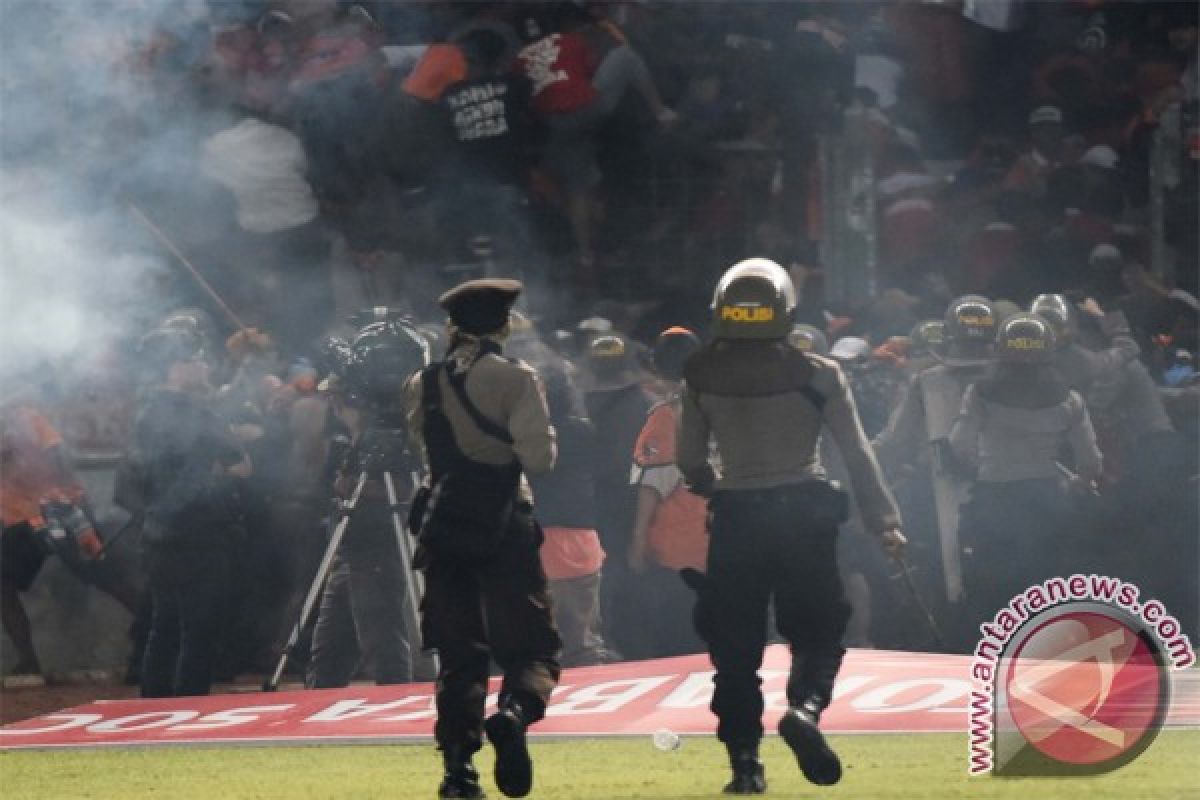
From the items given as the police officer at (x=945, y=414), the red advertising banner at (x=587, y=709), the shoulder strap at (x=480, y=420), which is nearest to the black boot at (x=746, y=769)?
the shoulder strap at (x=480, y=420)

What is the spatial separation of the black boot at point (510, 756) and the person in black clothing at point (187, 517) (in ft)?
15.2

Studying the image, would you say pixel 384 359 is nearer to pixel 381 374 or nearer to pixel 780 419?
pixel 381 374

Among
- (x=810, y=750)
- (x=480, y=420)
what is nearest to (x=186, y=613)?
(x=480, y=420)

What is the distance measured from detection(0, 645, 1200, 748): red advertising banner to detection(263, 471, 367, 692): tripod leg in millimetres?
674

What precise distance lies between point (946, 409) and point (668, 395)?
4.69ft

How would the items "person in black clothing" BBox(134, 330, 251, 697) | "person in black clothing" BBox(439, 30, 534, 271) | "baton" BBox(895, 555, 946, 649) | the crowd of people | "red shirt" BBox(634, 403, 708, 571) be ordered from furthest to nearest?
"person in black clothing" BBox(439, 30, 534, 271)
"red shirt" BBox(634, 403, 708, 571)
the crowd of people
"baton" BBox(895, 555, 946, 649)
"person in black clothing" BBox(134, 330, 251, 697)

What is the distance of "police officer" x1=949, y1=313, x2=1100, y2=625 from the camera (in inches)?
567

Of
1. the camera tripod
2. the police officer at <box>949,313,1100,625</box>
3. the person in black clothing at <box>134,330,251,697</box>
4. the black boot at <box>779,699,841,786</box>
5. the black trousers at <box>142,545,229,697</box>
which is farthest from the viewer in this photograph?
the police officer at <box>949,313,1100,625</box>

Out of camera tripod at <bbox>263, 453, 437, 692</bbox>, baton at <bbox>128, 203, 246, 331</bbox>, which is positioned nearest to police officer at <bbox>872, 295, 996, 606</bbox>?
camera tripod at <bbox>263, 453, 437, 692</bbox>

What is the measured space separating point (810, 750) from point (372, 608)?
15.2ft

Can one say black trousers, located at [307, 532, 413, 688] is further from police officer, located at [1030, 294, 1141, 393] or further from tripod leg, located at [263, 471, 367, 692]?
police officer, located at [1030, 294, 1141, 393]

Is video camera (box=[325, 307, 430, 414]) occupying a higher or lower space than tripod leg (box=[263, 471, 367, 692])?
higher

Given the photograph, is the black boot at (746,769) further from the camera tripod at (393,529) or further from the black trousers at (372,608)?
the black trousers at (372,608)

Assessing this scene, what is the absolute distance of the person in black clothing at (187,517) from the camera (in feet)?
45.7
